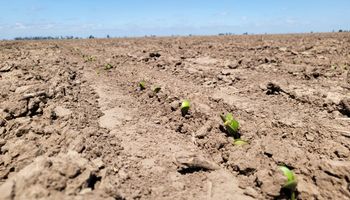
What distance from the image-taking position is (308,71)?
27.6ft

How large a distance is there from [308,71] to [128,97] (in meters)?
4.61

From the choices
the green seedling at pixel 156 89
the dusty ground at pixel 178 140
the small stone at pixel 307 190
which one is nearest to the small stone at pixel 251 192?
the dusty ground at pixel 178 140

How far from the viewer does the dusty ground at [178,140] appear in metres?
3.50

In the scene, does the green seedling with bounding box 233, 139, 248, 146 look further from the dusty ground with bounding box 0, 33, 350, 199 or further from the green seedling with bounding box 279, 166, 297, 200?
the green seedling with bounding box 279, 166, 297, 200

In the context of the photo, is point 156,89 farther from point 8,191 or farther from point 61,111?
point 8,191

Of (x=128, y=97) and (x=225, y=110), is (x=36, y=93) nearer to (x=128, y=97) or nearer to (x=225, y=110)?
(x=128, y=97)

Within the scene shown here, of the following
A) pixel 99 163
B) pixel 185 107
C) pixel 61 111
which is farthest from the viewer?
pixel 61 111

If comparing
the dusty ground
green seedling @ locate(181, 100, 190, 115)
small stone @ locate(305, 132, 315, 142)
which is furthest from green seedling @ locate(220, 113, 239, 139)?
green seedling @ locate(181, 100, 190, 115)

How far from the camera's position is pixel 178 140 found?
5.14 metres

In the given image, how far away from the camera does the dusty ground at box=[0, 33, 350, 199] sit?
11.5 feet

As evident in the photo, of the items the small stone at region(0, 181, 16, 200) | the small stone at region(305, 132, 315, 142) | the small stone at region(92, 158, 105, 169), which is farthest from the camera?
the small stone at region(305, 132, 315, 142)

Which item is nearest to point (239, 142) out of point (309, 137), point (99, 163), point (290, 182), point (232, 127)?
point (232, 127)

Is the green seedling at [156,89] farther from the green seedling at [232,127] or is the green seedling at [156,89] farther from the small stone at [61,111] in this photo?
the green seedling at [232,127]

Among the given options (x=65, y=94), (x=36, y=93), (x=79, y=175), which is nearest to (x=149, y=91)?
(x=65, y=94)
